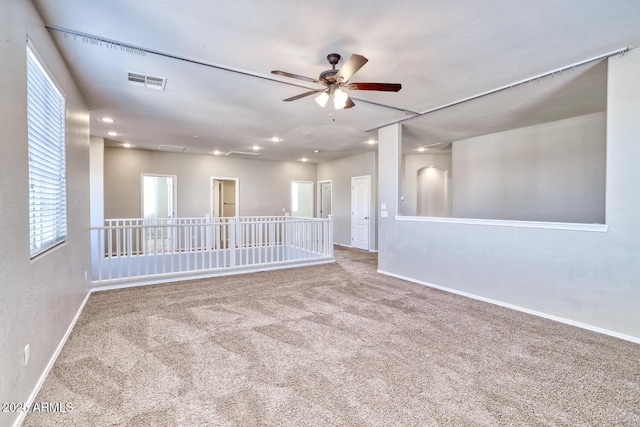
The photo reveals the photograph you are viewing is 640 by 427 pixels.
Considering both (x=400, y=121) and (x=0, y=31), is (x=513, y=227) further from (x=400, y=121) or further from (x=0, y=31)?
(x=0, y=31)

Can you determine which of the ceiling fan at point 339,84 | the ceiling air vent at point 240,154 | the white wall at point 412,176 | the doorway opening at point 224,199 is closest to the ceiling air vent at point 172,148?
the ceiling air vent at point 240,154

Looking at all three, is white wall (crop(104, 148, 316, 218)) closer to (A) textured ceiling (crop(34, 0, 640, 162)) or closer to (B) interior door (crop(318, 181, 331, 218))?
(B) interior door (crop(318, 181, 331, 218))

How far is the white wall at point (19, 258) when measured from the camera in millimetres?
1548

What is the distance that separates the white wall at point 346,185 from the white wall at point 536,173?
203 cm

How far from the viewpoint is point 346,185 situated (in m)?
8.66

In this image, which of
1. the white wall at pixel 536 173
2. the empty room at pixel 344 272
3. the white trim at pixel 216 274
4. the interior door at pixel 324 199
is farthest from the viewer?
the interior door at pixel 324 199

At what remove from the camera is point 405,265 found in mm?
4988

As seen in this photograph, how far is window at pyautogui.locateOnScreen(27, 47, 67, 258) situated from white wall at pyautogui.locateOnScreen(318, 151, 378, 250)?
6.27m

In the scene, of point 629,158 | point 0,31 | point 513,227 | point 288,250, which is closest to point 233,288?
→ point 288,250

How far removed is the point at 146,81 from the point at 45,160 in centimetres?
149

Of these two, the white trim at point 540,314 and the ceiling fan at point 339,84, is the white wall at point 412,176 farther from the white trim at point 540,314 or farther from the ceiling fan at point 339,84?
the ceiling fan at point 339,84

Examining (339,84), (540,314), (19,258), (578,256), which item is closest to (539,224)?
(578,256)

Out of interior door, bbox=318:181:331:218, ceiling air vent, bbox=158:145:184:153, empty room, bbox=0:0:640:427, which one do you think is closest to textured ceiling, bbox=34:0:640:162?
empty room, bbox=0:0:640:427

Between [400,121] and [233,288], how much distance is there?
3.80 metres
